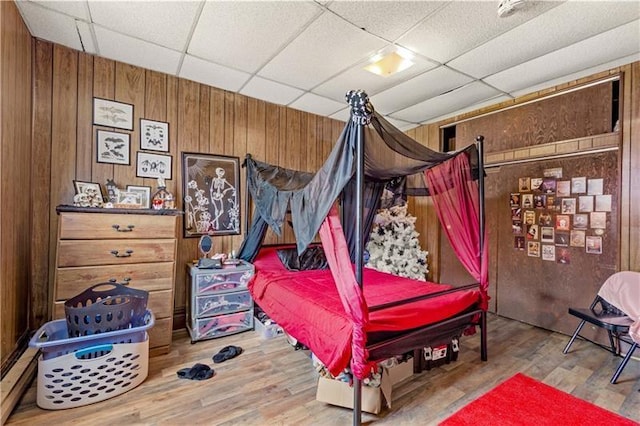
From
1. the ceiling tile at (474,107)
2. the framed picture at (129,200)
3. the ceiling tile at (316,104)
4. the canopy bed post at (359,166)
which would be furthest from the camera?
the ceiling tile at (316,104)

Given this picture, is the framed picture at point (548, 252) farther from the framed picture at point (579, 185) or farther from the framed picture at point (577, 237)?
the framed picture at point (579, 185)

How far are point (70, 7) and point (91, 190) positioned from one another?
1567 mm

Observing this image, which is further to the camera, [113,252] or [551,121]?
[551,121]

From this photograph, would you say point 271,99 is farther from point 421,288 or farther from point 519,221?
point 519,221

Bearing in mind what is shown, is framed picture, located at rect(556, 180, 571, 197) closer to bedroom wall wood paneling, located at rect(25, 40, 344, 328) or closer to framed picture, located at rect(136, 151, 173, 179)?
bedroom wall wood paneling, located at rect(25, 40, 344, 328)

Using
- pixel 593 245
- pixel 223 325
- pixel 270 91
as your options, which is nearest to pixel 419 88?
pixel 270 91

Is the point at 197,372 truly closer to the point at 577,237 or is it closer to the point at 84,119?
the point at 84,119

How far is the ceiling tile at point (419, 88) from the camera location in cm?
328

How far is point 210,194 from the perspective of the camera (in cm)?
366

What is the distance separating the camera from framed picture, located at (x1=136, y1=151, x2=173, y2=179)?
10.7 ft

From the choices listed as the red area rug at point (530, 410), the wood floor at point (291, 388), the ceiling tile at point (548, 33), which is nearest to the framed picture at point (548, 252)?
the wood floor at point (291, 388)

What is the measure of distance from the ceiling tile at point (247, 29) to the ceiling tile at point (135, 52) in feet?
1.01

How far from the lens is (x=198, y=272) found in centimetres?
312

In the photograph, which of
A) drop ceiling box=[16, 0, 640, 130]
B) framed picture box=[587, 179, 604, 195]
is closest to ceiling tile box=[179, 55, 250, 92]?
drop ceiling box=[16, 0, 640, 130]
